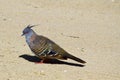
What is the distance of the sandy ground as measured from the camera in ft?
28.3

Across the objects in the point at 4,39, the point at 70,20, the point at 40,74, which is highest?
the point at 70,20

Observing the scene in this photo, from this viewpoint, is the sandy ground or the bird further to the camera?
the bird

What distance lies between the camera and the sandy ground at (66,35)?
864 centimetres

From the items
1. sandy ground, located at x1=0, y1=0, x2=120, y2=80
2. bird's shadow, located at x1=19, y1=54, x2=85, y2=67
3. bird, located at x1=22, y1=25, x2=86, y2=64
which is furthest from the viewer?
bird's shadow, located at x1=19, y1=54, x2=85, y2=67

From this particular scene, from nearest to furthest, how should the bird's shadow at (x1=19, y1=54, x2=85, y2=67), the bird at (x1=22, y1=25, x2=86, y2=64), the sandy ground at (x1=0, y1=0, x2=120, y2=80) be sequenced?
the sandy ground at (x1=0, y1=0, x2=120, y2=80), the bird at (x1=22, y1=25, x2=86, y2=64), the bird's shadow at (x1=19, y1=54, x2=85, y2=67)

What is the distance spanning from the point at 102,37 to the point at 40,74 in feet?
12.2

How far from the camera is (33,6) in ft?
50.5

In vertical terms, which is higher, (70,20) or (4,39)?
(70,20)

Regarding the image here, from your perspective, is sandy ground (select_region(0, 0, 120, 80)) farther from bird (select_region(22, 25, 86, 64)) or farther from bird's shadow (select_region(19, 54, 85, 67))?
bird (select_region(22, 25, 86, 64))

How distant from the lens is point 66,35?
1176 cm

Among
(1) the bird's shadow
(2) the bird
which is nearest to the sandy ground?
(1) the bird's shadow

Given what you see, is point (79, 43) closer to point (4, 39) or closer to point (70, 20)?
point (4, 39)

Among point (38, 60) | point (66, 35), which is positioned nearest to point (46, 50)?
point (38, 60)

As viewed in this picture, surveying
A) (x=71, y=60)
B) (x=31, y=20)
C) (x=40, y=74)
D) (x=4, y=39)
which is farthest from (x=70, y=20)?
(x=40, y=74)
